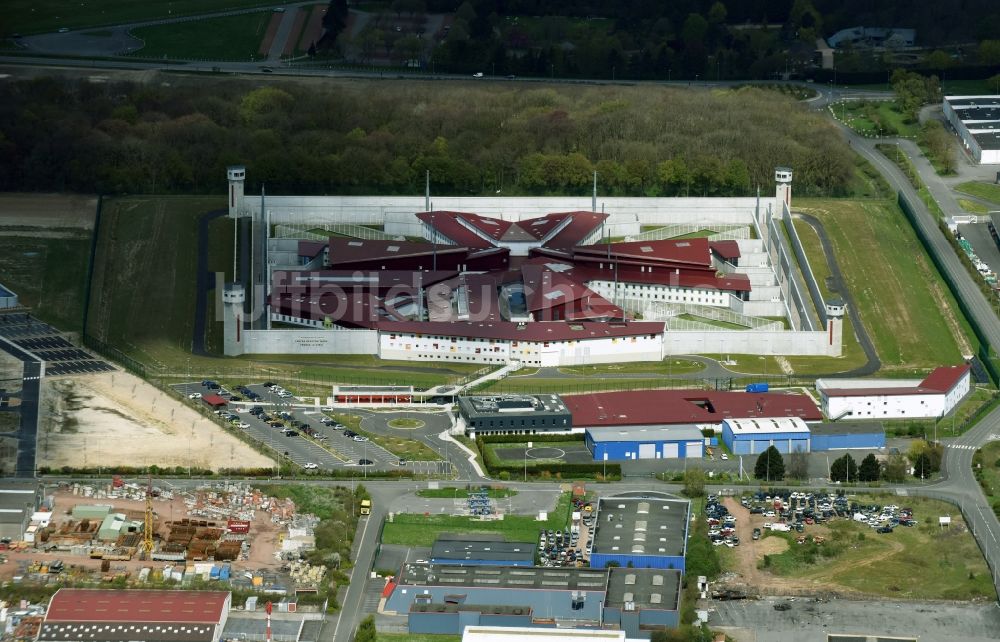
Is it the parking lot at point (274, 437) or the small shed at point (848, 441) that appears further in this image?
the small shed at point (848, 441)

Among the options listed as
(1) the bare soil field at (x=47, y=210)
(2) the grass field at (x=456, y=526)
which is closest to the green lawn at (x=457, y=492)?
(2) the grass field at (x=456, y=526)

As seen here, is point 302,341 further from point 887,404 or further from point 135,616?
point 135,616

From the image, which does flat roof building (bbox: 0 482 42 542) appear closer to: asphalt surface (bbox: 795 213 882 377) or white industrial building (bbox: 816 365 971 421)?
white industrial building (bbox: 816 365 971 421)

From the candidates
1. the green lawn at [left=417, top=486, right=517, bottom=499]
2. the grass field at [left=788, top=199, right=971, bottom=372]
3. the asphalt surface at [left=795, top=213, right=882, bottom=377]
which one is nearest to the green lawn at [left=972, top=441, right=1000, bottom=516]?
the asphalt surface at [left=795, top=213, right=882, bottom=377]

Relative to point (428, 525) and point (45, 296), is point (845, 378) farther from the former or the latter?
point (45, 296)

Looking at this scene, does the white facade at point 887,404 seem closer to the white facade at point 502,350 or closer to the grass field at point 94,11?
the white facade at point 502,350

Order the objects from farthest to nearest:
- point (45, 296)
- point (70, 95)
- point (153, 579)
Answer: point (70, 95) < point (45, 296) < point (153, 579)

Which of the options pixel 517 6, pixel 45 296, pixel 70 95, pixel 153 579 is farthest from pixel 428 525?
pixel 517 6
